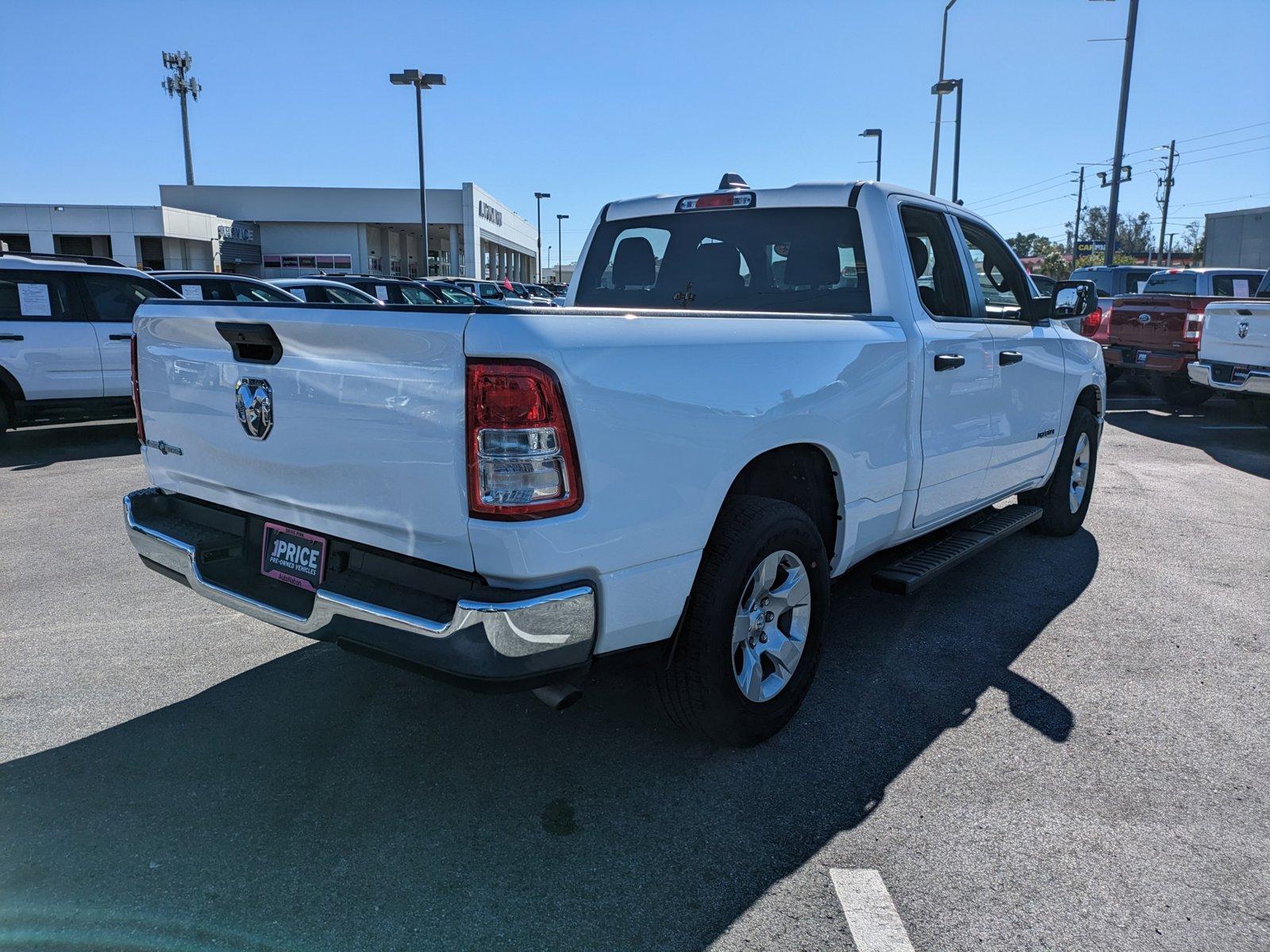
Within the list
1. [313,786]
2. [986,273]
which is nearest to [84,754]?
[313,786]

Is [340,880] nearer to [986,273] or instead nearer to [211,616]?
[211,616]

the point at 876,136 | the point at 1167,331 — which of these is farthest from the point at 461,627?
the point at 876,136

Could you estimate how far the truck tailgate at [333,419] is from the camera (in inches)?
96.1

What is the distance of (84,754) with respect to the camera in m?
3.26

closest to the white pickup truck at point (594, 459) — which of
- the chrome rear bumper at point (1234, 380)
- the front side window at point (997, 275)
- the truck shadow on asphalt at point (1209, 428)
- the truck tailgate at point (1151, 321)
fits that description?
the front side window at point (997, 275)

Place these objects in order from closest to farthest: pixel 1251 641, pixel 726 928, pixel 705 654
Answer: pixel 726 928 → pixel 705 654 → pixel 1251 641

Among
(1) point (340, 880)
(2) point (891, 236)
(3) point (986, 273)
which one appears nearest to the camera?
(1) point (340, 880)

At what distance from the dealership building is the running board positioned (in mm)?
44758

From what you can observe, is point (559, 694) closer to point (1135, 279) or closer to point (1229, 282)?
point (1229, 282)

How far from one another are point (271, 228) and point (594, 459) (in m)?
56.9

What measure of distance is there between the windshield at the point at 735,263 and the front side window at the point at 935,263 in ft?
1.02

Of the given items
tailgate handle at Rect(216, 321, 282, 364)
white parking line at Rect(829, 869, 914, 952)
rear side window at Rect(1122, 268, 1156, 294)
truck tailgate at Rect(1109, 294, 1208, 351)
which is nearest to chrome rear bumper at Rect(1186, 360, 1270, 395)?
truck tailgate at Rect(1109, 294, 1208, 351)

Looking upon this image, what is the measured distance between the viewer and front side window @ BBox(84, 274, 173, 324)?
9393 mm

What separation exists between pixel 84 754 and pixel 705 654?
2.23m
